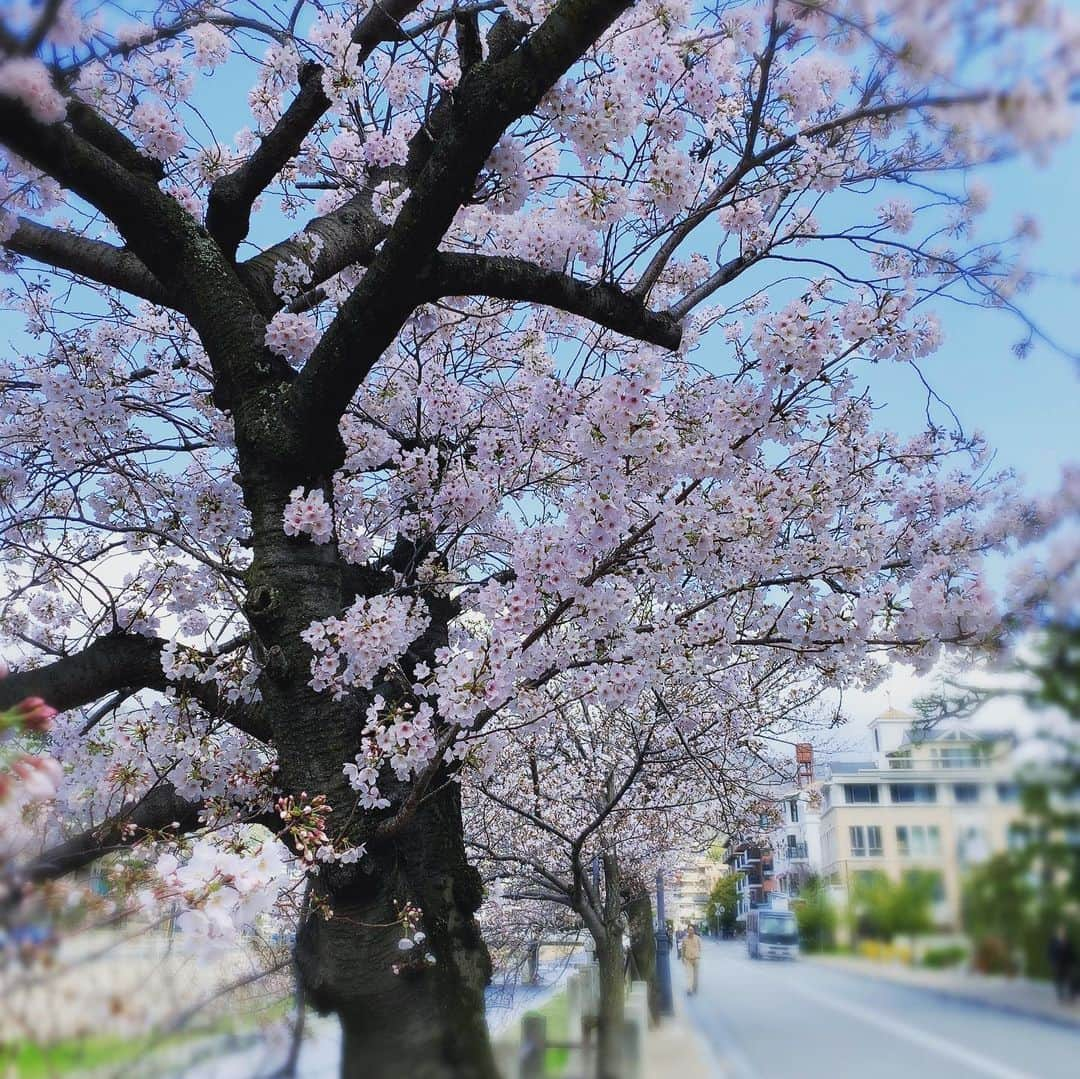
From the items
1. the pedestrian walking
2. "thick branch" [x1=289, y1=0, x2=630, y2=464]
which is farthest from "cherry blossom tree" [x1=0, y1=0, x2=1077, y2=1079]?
the pedestrian walking

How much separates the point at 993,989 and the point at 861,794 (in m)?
0.13

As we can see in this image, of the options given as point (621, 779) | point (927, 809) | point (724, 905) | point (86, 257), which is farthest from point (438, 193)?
point (621, 779)

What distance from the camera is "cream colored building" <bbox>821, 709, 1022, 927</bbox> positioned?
479 mm

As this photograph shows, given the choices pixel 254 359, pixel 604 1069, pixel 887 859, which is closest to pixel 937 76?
pixel 887 859

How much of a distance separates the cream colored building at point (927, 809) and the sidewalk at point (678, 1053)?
161 mm

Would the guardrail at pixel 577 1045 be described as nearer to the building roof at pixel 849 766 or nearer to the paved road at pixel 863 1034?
the paved road at pixel 863 1034

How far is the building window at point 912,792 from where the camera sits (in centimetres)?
52

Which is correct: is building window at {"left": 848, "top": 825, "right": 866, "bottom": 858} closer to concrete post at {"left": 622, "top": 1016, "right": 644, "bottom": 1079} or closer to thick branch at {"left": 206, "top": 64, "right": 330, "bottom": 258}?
concrete post at {"left": 622, "top": 1016, "right": 644, "bottom": 1079}

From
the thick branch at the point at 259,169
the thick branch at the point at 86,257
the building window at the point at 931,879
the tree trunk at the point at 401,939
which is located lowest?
the tree trunk at the point at 401,939

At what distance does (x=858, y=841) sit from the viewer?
57cm

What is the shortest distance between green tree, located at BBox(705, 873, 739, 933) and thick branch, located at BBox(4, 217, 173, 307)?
3.54 metres

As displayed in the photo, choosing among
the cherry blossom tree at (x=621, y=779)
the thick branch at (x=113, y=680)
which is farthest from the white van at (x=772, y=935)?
the cherry blossom tree at (x=621, y=779)

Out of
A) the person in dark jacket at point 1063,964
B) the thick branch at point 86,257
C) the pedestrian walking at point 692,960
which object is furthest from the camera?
the thick branch at point 86,257

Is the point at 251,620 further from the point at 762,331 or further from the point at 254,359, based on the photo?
the point at 762,331
